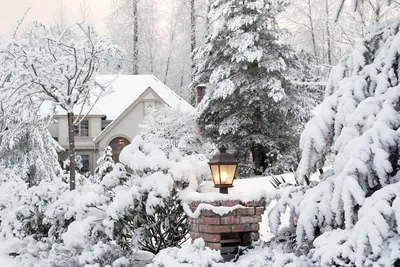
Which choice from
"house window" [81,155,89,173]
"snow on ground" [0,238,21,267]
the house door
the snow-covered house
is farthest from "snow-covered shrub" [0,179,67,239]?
"house window" [81,155,89,173]

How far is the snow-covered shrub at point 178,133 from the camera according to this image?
18.9 metres

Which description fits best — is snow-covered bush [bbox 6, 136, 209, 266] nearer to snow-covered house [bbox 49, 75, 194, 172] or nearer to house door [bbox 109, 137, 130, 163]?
snow-covered house [bbox 49, 75, 194, 172]

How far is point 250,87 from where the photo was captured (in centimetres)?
1825

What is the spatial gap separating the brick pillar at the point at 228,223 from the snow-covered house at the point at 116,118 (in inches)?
736

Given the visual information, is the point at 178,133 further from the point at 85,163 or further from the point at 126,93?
the point at 85,163

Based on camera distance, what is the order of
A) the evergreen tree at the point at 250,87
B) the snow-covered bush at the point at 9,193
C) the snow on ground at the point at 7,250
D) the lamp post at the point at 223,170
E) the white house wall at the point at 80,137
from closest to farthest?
the lamp post at the point at 223,170 → the snow on ground at the point at 7,250 → the snow-covered bush at the point at 9,193 → the evergreen tree at the point at 250,87 → the white house wall at the point at 80,137

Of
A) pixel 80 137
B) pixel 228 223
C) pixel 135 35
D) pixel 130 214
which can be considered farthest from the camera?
pixel 135 35

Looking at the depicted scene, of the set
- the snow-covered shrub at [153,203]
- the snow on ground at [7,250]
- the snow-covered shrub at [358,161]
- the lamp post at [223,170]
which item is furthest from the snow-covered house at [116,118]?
the snow-covered shrub at [358,161]

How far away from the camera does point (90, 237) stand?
20.5 ft

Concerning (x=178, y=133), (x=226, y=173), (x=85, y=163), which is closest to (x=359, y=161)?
(x=226, y=173)

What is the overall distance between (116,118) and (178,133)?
577 centimetres

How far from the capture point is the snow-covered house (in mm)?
24178

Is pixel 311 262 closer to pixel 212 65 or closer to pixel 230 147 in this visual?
pixel 230 147

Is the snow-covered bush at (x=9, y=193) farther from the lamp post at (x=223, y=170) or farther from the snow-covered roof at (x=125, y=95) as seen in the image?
the snow-covered roof at (x=125, y=95)
